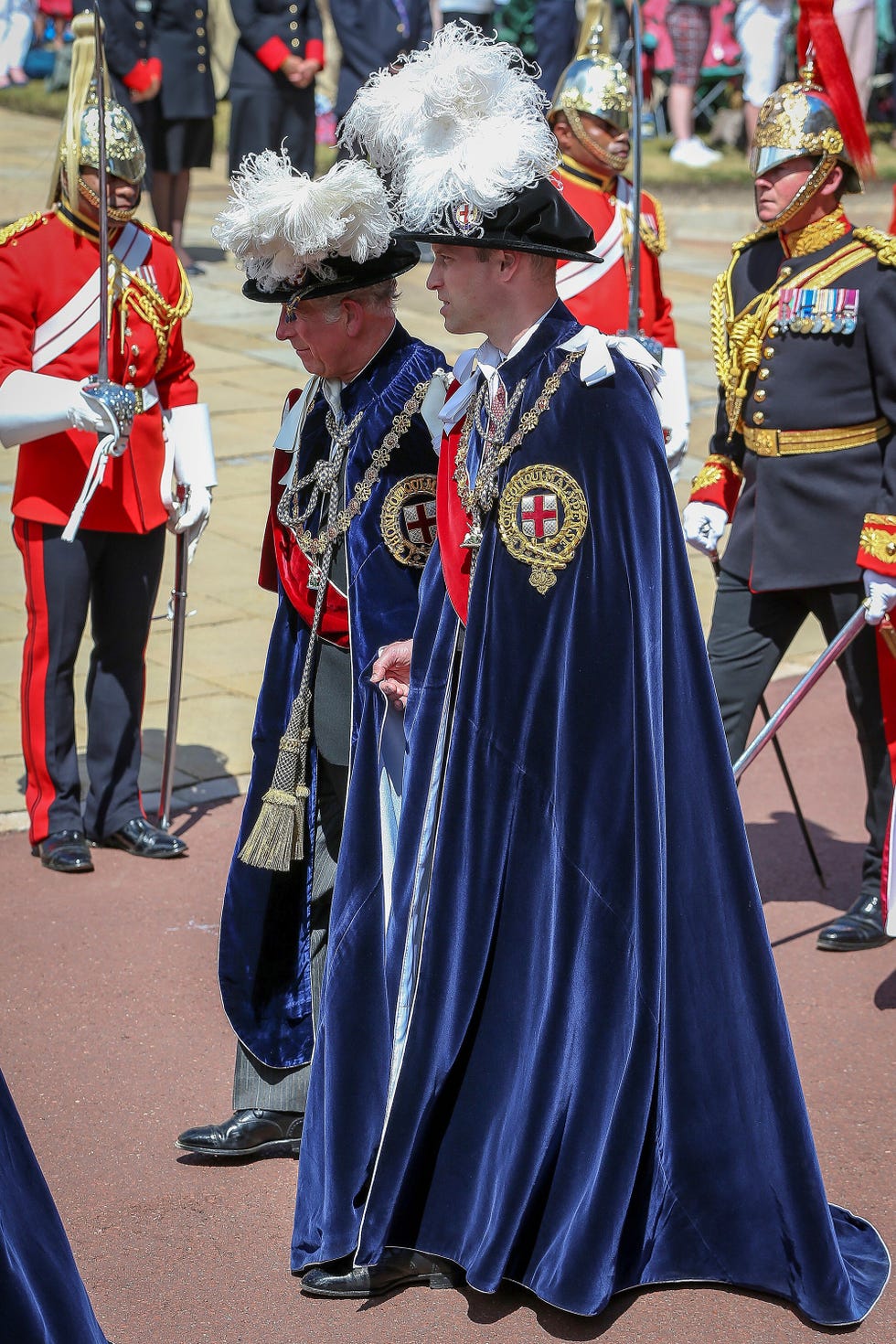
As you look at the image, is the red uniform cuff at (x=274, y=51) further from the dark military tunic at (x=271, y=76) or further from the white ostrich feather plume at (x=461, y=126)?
the white ostrich feather plume at (x=461, y=126)

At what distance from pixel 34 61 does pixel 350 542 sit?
15850 mm

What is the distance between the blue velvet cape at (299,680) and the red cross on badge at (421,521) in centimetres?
6

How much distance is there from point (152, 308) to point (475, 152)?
2.17m

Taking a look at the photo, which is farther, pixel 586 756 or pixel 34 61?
pixel 34 61

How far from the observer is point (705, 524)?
5141mm

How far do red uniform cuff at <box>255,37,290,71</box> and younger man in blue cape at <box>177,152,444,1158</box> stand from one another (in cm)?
837

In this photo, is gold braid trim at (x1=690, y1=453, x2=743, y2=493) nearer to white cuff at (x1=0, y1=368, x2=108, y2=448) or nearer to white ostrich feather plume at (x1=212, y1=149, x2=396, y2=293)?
white cuff at (x1=0, y1=368, x2=108, y2=448)

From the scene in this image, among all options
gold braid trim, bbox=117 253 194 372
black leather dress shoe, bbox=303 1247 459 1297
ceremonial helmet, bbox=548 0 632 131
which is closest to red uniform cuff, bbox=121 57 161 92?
ceremonial helmet, bbox=548 0 632 131

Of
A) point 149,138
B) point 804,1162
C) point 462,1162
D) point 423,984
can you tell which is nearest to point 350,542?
point 423,984

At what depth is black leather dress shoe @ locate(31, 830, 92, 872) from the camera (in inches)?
213

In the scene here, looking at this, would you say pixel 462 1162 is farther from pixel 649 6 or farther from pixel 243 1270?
pixel 649 6

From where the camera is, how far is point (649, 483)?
3346 millimetres

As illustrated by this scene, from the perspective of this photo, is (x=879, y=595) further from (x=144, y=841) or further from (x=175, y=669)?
(x=144, y=841)

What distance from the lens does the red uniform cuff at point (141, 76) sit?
1098 cm
